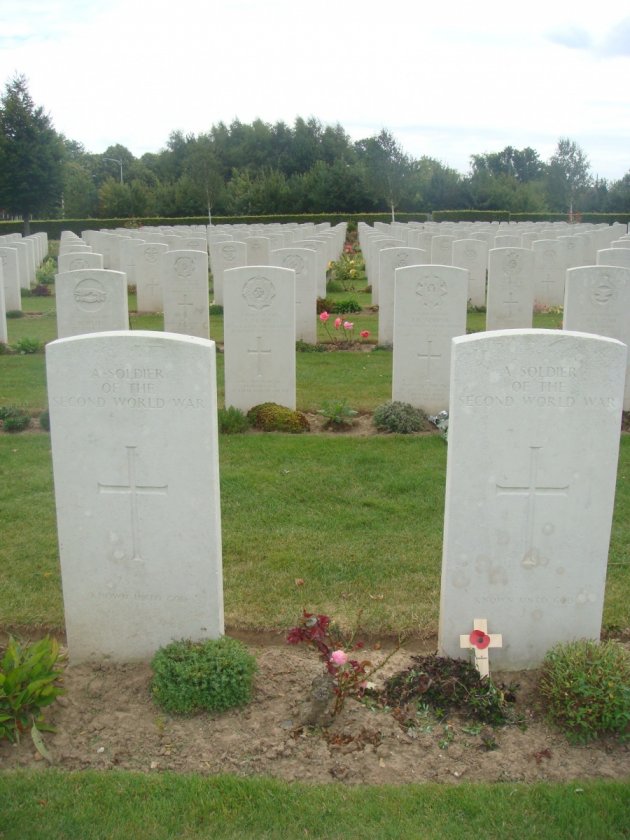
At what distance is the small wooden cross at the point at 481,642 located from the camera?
13.8 ft

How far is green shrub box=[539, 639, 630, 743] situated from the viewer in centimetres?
384

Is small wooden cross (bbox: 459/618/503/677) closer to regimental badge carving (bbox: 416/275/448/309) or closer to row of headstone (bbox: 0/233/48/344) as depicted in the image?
regimental badge carving (bbox: 416/275/448/309)

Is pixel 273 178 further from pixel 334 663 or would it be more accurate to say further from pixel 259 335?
pixel 334 663

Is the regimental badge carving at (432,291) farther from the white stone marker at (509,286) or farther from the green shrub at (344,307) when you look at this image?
the green shrub at (344,307)

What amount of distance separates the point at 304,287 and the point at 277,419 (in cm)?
475

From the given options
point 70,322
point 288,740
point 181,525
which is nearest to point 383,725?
point 288,740

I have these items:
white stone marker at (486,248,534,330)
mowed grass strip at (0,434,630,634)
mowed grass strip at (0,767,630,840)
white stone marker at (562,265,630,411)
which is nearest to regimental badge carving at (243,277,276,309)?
mowed grass strip at (0,434,630,634)

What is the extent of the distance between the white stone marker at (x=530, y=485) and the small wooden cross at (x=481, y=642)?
7cm

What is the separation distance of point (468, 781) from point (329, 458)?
14.8 ft

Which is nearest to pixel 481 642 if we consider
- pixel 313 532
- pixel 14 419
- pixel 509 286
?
pixel 313 532

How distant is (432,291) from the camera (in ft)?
29.9

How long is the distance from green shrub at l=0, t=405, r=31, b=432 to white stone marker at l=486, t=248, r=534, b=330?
6796 millimetres

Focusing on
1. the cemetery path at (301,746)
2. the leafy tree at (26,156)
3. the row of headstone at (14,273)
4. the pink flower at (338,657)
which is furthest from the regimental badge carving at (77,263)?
the leafy tree at (26,156)

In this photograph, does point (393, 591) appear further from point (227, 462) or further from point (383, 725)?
point (227, 462)
